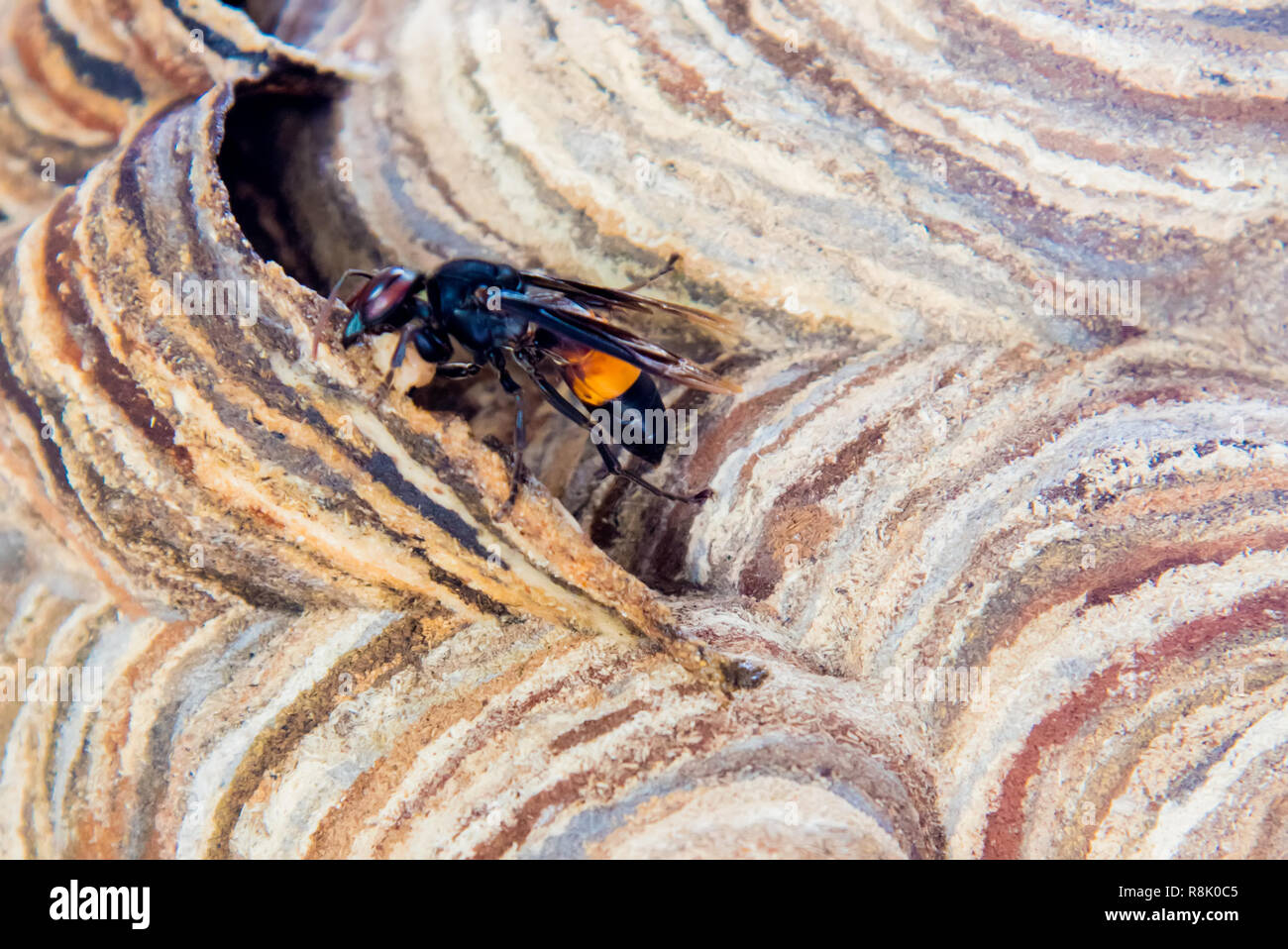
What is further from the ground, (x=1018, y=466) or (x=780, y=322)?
(x=780, y=322)

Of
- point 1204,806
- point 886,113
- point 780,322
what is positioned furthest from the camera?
point 780,322

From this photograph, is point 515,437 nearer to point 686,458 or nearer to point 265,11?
point 686,458

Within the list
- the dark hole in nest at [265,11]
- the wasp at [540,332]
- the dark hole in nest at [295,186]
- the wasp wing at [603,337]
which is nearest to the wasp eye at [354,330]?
the wasp at [540,332]

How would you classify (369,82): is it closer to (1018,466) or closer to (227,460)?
(227,460)

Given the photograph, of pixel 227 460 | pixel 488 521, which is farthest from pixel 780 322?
pixel 227 460

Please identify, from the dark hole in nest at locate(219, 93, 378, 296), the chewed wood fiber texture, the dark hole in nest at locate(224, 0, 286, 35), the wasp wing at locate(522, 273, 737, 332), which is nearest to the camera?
the chewed wood fiber texture

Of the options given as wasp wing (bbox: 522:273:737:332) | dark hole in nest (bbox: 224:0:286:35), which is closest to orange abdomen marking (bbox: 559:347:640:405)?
wasp wing (bbox: 522:273:737:332)

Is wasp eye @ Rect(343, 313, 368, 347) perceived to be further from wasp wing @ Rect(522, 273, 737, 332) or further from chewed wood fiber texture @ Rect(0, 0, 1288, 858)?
wasp wing @ Rect(522, 273, 737, 332)
